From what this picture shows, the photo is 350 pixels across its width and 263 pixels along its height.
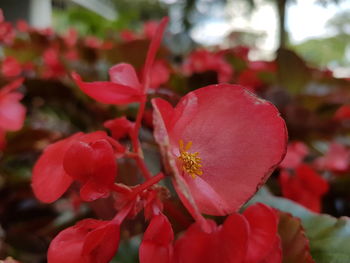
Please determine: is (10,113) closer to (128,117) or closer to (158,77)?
(128,117)

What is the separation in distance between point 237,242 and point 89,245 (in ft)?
0.29

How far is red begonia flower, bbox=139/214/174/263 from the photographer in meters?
0.28

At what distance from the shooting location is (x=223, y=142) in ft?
0.98

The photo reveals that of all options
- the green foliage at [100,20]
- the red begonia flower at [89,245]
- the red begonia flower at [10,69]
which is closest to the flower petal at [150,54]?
the red begonia flower at [89,245]

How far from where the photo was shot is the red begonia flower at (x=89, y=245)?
280mm

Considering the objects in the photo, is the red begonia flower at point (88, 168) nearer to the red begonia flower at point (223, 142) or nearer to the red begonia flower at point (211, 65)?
the red begonia flower at point (223, 142)

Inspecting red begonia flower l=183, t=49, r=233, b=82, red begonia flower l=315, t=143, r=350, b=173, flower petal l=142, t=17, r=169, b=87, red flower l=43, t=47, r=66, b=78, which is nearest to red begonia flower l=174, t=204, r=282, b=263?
flower petal l=142, t=17, r=169, b=87

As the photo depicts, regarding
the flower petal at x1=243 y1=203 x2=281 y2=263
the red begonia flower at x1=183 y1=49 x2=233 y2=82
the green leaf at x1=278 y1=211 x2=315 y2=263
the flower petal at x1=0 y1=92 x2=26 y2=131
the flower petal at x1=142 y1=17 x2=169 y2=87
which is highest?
the flower petal at x1=142 y1=17 x2=169 y2=87

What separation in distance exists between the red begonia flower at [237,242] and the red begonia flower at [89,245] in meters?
0.05

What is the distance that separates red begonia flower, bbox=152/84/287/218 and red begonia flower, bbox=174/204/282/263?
0.05 ft

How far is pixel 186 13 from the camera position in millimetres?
4238

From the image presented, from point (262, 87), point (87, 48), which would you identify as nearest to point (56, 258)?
point (262, 87)

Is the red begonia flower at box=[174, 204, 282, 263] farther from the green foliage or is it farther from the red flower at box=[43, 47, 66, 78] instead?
the green foliage

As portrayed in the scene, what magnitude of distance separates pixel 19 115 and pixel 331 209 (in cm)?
41
